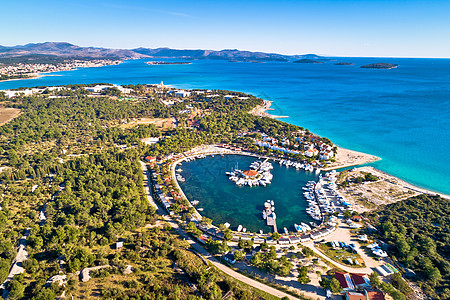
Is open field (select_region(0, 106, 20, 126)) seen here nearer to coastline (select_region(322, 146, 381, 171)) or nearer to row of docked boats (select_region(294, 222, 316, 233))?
row of docked boats (select_region(294, 222, 316, 233))

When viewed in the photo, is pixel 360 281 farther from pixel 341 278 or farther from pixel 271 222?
pixel 271 222

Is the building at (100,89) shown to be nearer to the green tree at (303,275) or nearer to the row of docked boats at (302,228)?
the row of docked boats at (302,228)

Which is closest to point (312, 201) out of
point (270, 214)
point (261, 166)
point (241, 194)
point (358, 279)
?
point (270, 214)

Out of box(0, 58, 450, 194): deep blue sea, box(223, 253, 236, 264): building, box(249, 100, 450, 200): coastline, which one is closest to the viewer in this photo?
box(223, 253, 236, 264): building

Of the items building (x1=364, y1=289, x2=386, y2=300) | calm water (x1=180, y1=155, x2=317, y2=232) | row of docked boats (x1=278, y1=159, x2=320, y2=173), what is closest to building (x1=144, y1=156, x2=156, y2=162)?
calm water (x1=180, y1=155, x2=317, y2=232)

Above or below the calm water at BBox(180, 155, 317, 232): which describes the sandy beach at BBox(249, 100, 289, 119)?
above
